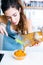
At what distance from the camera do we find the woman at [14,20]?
1549mm

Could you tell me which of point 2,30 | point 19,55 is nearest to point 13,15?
point 2,30

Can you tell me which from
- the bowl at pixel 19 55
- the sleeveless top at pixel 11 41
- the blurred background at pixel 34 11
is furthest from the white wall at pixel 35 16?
the bowl at pixel 19 55

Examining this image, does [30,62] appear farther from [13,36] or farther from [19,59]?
[13,36]

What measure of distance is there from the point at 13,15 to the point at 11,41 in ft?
0.90

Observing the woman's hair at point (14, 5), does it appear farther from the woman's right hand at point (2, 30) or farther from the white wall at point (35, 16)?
the woman's right hand at point (2, 30)

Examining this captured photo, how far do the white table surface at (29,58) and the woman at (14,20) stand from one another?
112 mm

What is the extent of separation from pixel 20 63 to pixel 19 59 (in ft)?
0.22

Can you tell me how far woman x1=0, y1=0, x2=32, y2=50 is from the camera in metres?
1.55

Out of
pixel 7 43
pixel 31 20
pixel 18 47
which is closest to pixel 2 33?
pixel 7 43

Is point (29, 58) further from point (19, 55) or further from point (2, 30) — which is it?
point (2, 30)

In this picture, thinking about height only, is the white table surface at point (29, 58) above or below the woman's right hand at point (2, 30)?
below

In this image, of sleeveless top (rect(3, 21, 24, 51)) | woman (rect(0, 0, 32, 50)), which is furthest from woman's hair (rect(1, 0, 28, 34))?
sleeveless top (rect(3, 21, 24, 51))

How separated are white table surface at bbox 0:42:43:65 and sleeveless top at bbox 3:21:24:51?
0.22ft

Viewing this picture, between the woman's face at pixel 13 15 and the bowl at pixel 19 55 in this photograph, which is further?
the woman's face at pixel 13 15
